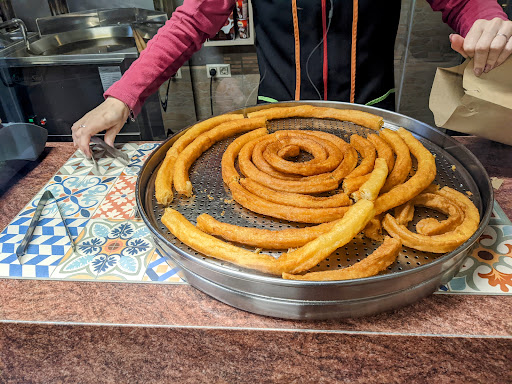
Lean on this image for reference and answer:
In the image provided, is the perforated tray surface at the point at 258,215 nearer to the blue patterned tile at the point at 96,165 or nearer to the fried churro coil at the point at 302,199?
the fried churro coil at the point at 302,199

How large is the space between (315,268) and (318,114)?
2.39 ft

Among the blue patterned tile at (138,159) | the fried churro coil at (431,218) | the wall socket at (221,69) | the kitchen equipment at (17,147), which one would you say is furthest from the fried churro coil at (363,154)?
the wall socket at (221,69)

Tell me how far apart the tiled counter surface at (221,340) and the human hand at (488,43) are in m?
0.61

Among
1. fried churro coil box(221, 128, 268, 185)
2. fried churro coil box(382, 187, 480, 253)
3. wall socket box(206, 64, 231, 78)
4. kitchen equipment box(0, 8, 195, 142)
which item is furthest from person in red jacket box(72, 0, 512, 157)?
wall socket box(206, 64, 231, 78)

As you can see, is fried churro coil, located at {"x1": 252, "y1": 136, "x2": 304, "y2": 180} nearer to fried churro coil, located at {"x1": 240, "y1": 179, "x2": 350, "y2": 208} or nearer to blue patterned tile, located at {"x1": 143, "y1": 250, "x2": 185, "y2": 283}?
fried churro coil, located at {"x1": 240, "y1": 179, "x2": 350, "y2": 208}

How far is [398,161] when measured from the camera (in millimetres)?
1020

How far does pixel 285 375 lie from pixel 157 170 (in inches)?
28.4

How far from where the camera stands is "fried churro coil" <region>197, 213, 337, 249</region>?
0.80 metres

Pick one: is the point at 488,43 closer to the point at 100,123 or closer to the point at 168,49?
the point at 168,49

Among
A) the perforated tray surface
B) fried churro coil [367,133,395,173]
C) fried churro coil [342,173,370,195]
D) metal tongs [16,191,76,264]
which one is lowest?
metal tongs [16,191,76,264]

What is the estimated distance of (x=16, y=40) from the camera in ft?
8.31

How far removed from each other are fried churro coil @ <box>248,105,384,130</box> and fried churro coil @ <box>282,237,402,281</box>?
61cm

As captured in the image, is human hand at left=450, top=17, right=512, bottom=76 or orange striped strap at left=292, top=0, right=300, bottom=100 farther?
orange striped strap at left=292, top=0, right=300, bottom=100

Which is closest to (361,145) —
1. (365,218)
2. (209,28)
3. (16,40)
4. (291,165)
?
(291,165)
